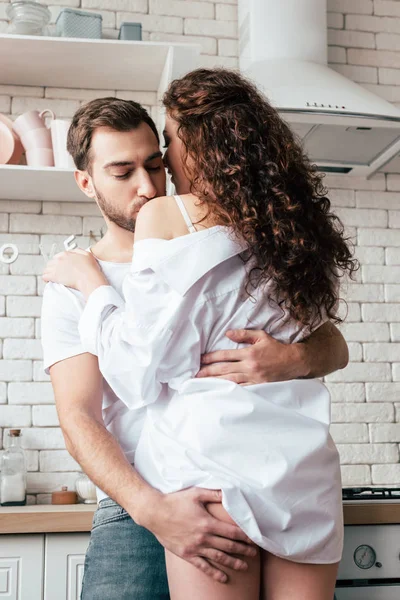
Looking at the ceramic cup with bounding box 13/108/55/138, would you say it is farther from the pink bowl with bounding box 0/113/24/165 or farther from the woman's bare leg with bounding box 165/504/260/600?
the woman's bare leg with bounding box 165/504/260/600

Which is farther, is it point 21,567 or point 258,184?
point 21,567

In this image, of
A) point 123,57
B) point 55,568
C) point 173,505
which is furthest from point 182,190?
point 123,57

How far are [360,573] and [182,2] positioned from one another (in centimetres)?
227

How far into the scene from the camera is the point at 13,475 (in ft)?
8.32

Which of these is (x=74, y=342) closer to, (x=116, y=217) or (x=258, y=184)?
(x=116, y=217)

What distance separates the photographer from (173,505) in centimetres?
122

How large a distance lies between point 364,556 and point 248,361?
3.70ft

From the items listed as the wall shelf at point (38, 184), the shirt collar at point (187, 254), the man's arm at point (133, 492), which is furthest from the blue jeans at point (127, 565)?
the wall shelf at point (38, 184)

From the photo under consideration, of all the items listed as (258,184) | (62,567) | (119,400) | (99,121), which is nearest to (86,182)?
(99,121)

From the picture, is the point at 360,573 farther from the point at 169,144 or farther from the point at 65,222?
the point at 65,222

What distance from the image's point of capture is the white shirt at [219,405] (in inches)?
46.3

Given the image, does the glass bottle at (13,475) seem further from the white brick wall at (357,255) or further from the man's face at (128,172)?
the man's face at (128,172)

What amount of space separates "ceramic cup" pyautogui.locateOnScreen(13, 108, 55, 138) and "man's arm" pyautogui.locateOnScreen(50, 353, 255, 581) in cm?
136

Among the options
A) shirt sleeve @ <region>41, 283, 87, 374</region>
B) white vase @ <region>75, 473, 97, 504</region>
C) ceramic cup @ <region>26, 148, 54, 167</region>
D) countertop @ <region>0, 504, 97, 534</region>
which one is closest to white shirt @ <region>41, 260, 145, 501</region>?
shirt sleeve @ <region>41, 283, 87, 374</region>
